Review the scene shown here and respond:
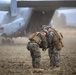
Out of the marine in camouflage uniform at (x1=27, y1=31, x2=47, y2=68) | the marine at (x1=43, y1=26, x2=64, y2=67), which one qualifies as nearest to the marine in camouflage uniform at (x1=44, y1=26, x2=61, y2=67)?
Result: the marine at (x1=43, y1=26, x2=64, y2=67)

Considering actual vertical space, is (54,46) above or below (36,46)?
below

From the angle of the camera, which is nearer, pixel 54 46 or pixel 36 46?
pixel 36 46

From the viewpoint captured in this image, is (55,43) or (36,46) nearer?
(36,46)

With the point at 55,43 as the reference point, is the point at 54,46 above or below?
below

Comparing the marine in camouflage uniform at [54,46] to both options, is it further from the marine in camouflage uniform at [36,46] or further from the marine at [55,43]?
the marine in camouflage uniform at [36,46]

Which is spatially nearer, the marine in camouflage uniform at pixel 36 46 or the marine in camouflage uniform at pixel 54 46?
the marine in camouflage uniform at pixel 36 46

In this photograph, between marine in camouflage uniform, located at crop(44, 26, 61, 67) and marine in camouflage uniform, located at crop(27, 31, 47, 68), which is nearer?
marine in camouflage uniform, located at crop(27, 31, 47, 68)

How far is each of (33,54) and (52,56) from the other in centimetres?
A: 74

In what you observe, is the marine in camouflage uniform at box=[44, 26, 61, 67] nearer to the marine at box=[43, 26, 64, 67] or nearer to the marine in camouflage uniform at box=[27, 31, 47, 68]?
the marine at box=[43, 26, 64, 67]

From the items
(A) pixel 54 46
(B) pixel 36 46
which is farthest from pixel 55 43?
(B) pixel 36 46

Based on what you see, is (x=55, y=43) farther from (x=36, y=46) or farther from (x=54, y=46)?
(x=36, y=46)

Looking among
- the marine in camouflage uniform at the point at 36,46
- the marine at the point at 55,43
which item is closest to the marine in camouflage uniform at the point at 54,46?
the marine at the point at 55,43

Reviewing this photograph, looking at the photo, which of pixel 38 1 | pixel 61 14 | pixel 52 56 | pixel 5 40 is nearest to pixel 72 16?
pixel 61 14

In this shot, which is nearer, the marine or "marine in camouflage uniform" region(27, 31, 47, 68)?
"marine in camouflage uniform" region(27, 31, 47, 68)
